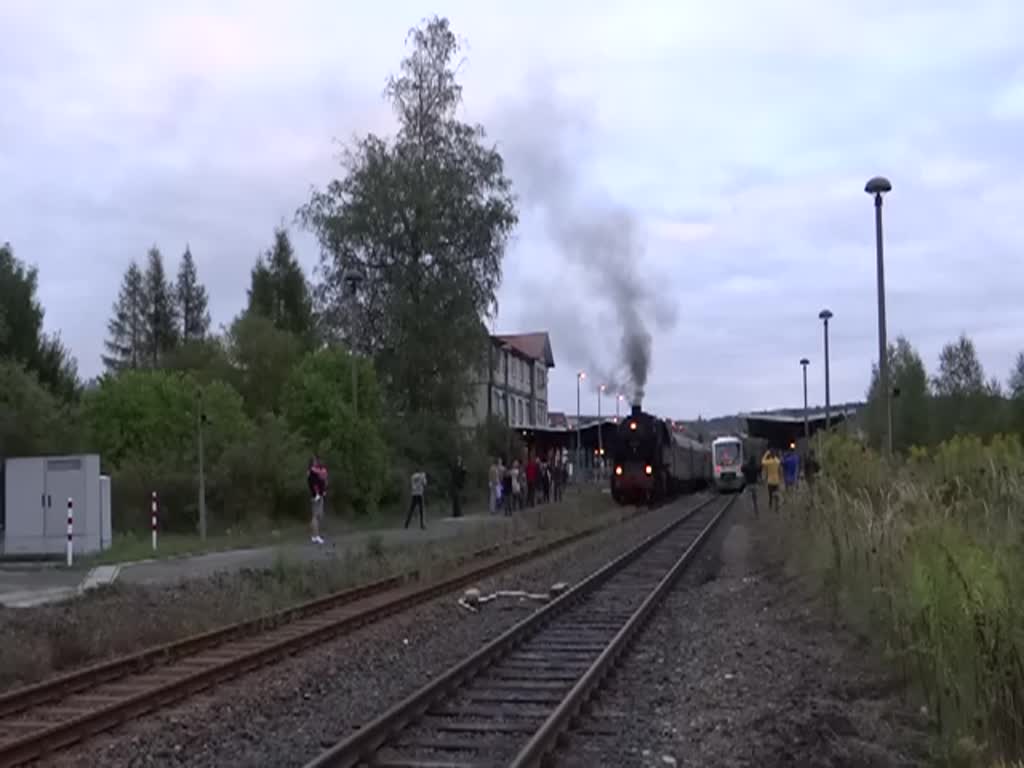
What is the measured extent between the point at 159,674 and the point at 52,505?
43.7 feet

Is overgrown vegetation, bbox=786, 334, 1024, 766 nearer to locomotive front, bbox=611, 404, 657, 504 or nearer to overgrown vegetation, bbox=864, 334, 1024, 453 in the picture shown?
overgrown vegetation, bbox=864, 334, 1024, 453

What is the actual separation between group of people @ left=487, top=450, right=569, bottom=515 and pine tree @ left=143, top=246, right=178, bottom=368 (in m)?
43.9

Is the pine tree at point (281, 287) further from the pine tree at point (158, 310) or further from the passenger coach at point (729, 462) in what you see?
the passenger coach at point (729, 462)

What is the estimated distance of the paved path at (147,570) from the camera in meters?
18.3

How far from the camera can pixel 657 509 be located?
161 feet

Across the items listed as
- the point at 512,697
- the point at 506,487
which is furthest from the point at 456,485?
the point at 512,697

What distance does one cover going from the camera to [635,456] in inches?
1957

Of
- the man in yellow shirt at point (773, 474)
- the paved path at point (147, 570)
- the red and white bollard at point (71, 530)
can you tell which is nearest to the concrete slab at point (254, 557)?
the paved path at point (147, 570)

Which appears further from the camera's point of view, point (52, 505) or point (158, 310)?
point (158, 310)

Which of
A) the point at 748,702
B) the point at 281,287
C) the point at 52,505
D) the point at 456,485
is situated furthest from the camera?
the point at 281,287

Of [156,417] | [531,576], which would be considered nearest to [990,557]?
[531,576]

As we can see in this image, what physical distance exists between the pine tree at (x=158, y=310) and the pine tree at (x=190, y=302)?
78 cm

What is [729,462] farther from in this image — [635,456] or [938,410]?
[938,410]

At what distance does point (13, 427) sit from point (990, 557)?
2655 centimetres
